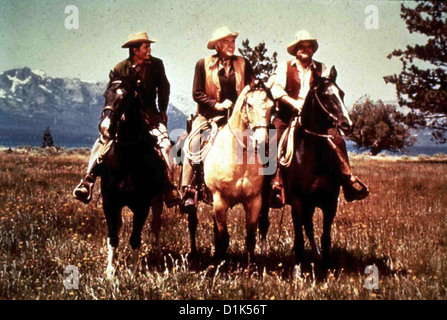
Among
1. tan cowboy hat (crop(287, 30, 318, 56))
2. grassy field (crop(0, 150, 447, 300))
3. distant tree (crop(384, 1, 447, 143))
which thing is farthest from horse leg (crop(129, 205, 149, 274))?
distant tree (crop(384, 1, 447, 143))

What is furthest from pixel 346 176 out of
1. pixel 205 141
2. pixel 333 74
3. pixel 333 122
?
pixel 205 141

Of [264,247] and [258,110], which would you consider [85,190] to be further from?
[264,247]

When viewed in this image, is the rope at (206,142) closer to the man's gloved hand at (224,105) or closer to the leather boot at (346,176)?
the man's gloved hand at (224,105)

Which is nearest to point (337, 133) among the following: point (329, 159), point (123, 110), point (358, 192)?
point (329, 159)

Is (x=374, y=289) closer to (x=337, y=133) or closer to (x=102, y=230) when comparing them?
(x=337, y=133)

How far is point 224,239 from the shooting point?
6.18m

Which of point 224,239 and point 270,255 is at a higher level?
point 224,239

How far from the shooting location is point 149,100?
22.7ft

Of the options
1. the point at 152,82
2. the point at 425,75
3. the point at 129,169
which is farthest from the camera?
the point at 425,75

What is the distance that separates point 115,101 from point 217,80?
1.99 meters

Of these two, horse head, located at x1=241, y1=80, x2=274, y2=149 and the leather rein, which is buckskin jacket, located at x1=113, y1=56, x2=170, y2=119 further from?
horse head, located at x1=241, y1=80, x2=274, y2=149

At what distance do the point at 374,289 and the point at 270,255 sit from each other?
96.2 inches

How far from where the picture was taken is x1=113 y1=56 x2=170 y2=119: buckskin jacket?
21.8ft

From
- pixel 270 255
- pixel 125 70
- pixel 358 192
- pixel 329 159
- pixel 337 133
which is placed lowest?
pixel 270 255
